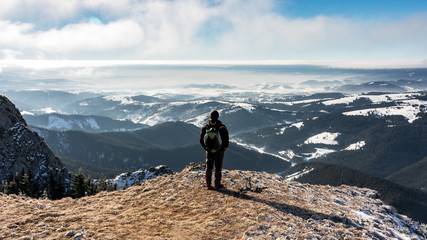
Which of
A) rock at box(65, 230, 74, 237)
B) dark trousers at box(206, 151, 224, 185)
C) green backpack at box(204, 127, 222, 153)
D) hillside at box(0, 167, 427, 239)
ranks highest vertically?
green backpack at box(204, 127, 222, 153)

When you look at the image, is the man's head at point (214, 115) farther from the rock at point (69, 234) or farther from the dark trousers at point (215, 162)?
the rock at point (69, 234)

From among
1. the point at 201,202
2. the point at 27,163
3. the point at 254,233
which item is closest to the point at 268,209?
the point at 254,233

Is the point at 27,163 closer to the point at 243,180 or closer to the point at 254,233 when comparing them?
→ the point at 243,180

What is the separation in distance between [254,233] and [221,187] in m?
7.85

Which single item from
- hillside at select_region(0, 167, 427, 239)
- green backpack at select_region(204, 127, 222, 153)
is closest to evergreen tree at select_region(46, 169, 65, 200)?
hillside at select_region(0, 167, 427, 239)

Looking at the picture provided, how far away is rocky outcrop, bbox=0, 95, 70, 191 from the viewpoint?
7919cm

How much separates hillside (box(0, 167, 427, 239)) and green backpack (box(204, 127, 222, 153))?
3613 millimetres

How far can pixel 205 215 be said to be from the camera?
15.1 m

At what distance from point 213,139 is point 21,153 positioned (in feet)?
318

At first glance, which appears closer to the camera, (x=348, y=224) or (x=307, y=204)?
(x=348, y=224)

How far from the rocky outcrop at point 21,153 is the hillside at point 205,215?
72.4 meters

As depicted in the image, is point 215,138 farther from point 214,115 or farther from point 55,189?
point 55,189

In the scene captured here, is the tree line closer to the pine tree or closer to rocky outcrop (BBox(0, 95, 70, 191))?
the pine tree

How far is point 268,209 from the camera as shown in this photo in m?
15.7
